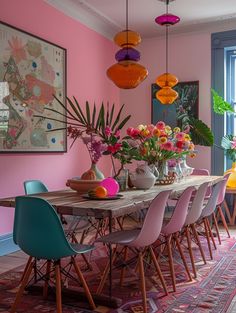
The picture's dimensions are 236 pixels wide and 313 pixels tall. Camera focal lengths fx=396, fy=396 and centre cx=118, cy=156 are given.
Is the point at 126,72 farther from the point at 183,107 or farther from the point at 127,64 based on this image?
the point at 183,107

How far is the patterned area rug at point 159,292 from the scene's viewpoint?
2.58 m

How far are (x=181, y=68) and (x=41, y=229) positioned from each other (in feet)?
14.5

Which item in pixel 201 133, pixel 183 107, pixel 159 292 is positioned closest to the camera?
pixel 159 292

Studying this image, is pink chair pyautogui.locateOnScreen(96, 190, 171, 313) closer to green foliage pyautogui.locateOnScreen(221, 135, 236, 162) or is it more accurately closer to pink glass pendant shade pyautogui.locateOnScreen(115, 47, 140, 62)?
pink glass pendant shade pyautogui.locateOnScreen(115, 47, 140, 62)

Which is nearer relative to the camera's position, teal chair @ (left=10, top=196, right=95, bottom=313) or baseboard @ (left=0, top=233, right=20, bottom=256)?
teal chair @ (left=10, top=196, right=95, bottom=313)

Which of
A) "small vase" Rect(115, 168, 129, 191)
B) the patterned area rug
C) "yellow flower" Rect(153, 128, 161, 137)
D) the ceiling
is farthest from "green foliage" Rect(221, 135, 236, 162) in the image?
"small vase" Rect(115, 168, 129, 191)

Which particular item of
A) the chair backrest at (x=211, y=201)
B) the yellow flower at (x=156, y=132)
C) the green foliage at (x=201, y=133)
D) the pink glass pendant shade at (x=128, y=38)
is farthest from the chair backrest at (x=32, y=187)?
the green foliage at (x=201, y=133)

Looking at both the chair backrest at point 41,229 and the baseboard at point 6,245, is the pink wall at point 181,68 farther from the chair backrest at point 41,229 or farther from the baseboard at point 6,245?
the chair backrest at point 41,229

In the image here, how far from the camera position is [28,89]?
436cm

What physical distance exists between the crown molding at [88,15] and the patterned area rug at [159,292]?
10.3ft

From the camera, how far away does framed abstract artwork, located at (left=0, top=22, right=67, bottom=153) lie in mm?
4035

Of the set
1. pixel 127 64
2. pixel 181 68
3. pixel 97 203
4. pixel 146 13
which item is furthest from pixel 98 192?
pixel 181 68

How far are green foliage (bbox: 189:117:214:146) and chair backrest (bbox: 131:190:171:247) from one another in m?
3.11

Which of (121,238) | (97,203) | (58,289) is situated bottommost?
(58,289)
